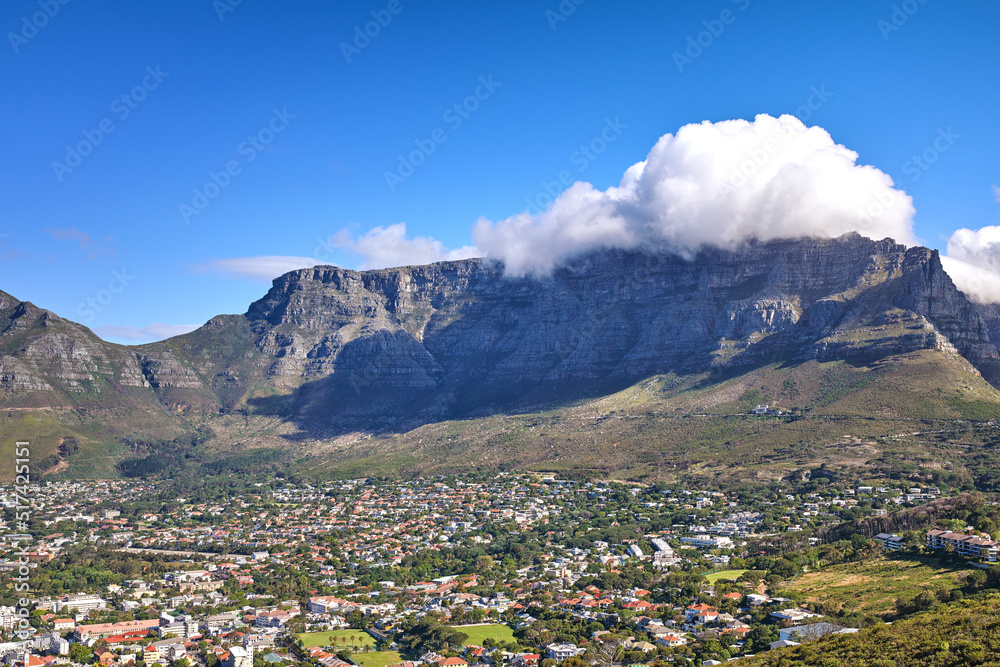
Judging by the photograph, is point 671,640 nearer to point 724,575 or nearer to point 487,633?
point 487,633

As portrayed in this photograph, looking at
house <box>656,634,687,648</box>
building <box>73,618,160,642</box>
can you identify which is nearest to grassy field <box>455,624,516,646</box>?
house <box>656,634,687,648</box>

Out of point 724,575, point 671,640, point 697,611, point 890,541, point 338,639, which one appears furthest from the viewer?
point 724,575

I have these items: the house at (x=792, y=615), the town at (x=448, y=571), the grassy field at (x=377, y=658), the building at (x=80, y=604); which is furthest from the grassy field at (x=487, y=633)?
the building at (x=80, y=604)

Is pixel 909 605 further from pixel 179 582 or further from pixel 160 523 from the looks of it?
pixel 160 523

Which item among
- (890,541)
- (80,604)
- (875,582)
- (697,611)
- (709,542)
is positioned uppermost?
(890,541)

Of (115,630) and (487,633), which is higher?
(115,630)

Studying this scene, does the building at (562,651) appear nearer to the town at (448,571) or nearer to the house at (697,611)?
the town at (448,571)

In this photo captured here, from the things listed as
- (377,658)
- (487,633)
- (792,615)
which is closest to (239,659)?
(377,658)

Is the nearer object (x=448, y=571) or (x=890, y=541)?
(x=890, y=541)
